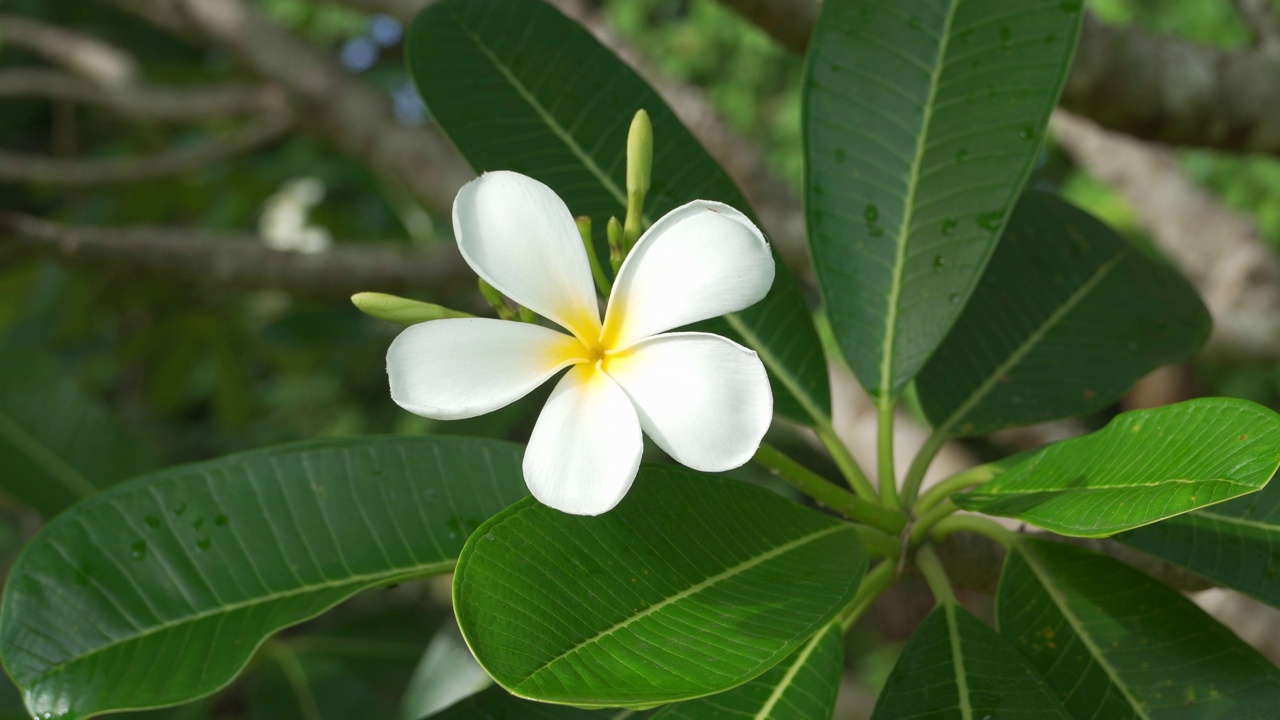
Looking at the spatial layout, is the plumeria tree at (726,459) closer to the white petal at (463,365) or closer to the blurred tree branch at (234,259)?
the white petal at (463,365)

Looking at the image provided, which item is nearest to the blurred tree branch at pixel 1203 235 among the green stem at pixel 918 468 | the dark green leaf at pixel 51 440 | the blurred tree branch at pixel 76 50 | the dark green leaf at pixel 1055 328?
the dark green leaf at pixel 1055 328

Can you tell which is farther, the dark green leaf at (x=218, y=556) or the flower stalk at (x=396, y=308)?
the dark green leaf at (x=218, y=556)

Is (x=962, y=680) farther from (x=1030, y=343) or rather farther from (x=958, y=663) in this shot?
(x=1030, y=343)

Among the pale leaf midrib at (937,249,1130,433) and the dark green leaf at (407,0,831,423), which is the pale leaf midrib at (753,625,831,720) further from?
the pale leaf midrib at (937,249,1130,433)

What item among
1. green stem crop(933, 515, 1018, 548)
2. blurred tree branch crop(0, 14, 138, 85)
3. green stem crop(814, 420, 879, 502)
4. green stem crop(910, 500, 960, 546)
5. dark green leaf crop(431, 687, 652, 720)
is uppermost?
green stem crop(933, 515, 1018, 548)

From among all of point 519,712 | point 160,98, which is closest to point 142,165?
point 160,98

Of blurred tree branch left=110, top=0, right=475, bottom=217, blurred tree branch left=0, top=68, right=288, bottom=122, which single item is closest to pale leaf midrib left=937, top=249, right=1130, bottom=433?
blurred tree branch left=110, top=0, right=475, bottom=217
